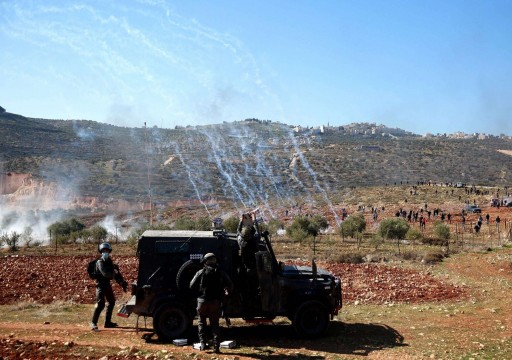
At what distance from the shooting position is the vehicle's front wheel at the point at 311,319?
441 inches

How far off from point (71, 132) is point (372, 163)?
61953 millimetres

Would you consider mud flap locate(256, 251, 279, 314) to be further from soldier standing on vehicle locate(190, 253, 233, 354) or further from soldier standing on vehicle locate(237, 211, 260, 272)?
soldier standing on vehicle locate(190, 253, 233, 354)

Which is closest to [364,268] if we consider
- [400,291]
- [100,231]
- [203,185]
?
[400,291]

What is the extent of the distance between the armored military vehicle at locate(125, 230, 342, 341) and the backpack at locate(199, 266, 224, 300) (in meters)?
0.88

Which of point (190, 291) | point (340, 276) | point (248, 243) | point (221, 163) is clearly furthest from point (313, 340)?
point (221, 163)

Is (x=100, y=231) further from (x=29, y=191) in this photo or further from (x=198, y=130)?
(x=198, y=130)

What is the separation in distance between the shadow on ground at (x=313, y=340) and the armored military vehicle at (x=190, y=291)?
43 centimetres

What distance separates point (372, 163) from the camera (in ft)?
321

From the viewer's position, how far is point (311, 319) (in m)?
11.3

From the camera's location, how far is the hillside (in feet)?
254

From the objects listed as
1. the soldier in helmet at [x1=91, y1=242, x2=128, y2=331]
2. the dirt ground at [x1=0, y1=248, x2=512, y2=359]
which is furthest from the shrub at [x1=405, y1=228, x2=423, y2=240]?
the soldier in helmet at [x1=91, y1=242, x2=128, y2=331]

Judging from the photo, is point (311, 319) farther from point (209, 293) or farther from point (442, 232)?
point (442, 232)

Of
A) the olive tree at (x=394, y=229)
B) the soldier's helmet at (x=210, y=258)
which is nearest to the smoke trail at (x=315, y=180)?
the olive tree at (x=394, y=229)

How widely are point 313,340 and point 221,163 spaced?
81597 mm
